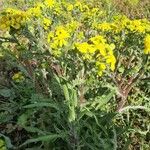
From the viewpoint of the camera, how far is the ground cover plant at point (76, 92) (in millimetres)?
3133

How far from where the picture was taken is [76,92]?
3.43 meters

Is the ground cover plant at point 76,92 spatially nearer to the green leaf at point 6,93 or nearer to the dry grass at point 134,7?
the green leaf at point 6,93

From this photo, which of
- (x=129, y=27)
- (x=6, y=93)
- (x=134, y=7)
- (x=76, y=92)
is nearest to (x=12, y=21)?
(x=76, y=92)

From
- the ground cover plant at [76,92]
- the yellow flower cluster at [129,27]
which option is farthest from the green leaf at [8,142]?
the yellow flower cluster at [129,27]

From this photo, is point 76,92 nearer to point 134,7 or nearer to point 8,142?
point 8,142

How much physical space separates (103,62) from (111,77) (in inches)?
26.5

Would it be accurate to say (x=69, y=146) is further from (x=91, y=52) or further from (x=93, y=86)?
(x=91, y=52)

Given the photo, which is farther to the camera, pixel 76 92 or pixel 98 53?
pixel 76 92

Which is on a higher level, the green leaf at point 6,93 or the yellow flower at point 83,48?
the yellow flower at point 83,48

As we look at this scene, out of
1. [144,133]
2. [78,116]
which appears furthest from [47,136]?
[144,133]

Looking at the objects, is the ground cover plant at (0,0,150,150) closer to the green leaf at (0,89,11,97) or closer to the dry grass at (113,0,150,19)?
the green leaf at (0,89,11,97)

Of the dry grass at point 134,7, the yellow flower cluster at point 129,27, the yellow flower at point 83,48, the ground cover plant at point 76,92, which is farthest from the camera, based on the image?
the dry grass at point 134,7

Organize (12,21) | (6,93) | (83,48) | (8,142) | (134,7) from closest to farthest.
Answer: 1. (83,48)
2. (12,21)
3. (8,142)
4. (6,93)
5. (134,7)

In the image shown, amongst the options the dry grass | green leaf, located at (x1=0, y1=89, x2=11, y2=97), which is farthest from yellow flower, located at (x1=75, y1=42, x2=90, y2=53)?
the dry grass
